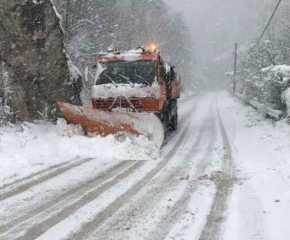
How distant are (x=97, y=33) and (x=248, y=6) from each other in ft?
373

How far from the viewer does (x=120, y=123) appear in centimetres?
943

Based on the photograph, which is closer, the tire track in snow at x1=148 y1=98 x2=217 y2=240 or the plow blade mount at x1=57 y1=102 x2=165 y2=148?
the tire track in snow at x1=148 y1=98 x2=217 y2=240

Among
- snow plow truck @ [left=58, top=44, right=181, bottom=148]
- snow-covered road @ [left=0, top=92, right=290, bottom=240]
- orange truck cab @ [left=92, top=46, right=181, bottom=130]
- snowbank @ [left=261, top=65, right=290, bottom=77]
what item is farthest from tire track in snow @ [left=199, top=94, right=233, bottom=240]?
snowbank @ [left=261, top=65, right=290, bottom=77]

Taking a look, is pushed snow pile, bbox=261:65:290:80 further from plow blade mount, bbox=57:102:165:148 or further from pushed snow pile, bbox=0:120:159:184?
pushed snow pile, bbox=0:120:159:184

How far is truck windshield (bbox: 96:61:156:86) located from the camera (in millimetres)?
10711

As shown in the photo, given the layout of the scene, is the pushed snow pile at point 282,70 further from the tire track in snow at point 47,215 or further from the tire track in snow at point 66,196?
the tire track in snow at point 47,215

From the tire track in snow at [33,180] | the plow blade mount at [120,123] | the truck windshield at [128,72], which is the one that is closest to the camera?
the tire track in snow at [33,180]

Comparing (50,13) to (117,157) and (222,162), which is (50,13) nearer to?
(117,157)

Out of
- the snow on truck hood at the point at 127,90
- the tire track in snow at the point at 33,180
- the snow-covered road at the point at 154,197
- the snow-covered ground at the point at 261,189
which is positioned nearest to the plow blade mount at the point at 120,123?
the snow-covered road at the point at 154,197

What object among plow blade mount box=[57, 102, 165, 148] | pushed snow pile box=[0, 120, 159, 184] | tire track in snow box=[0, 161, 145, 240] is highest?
plow blade mount box=[57, 102, 165, 148]

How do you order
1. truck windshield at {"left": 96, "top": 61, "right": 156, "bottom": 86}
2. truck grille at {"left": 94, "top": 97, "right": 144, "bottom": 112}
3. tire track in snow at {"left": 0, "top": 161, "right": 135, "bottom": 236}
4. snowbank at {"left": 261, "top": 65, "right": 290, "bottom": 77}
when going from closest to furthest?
tire track in snow at {"left": 0, "top": 161, "right": 135, "bottom": 236} < truck grille at {"left": 94, "top": 97, "right": 144, "bottom": 112} < truck windshield at {"left": 96, "top": 61, "right": 156, "bottom": 86} < snowbank at {"left": 261, "top": 65, "right": 290, "bottom": 77}

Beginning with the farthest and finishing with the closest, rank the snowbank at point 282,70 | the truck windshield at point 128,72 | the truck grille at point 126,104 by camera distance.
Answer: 1. the snowbank at point 282,70
2. the truck windshield at point 128,72
3. the truck grille at point 126,104

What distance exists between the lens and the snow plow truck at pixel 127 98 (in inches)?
367

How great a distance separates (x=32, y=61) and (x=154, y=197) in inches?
275
